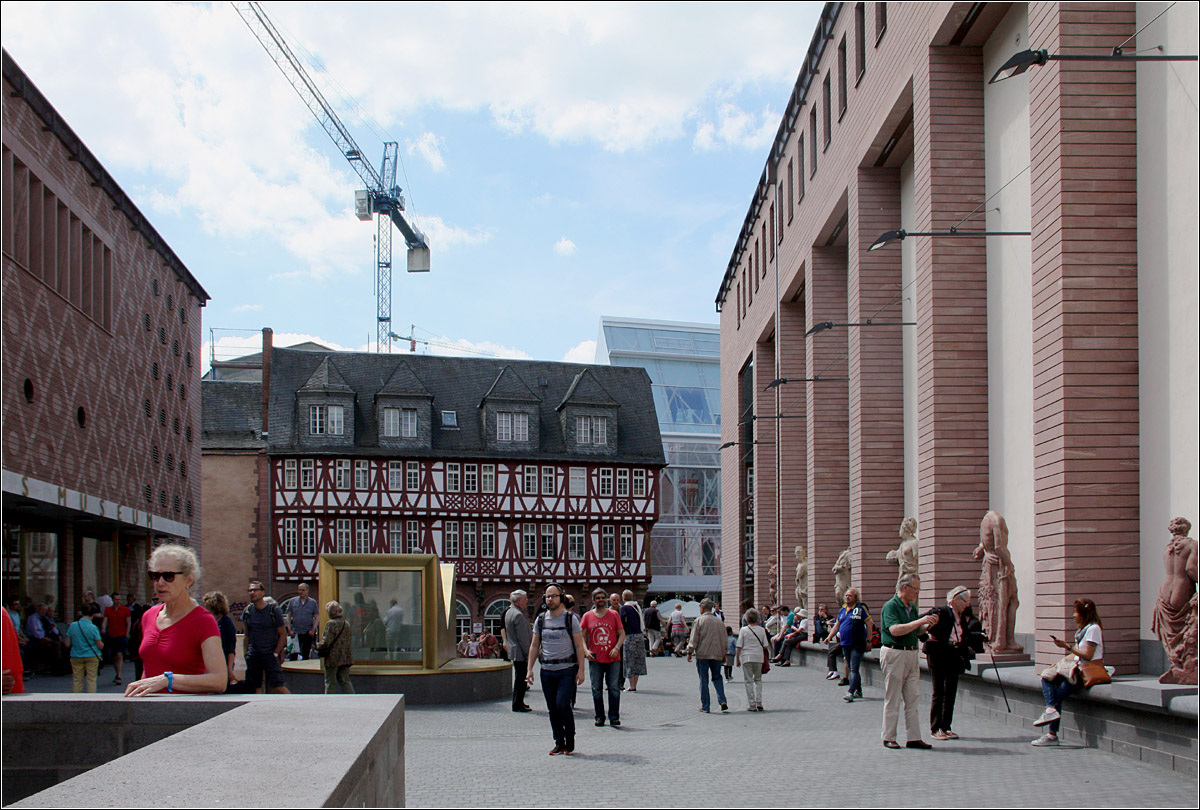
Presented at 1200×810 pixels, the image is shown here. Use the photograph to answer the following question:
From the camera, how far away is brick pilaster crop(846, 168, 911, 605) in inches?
979

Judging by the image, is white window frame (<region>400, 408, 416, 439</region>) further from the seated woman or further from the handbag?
the handbag

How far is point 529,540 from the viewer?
187 ft

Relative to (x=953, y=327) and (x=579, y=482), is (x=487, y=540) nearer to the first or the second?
(x=579, y=482)

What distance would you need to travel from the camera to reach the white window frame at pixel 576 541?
5703 centimetres

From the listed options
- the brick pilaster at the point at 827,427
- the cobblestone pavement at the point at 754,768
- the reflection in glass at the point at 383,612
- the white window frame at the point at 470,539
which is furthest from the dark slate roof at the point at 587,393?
the cobblestone pavement at the point at 754,768

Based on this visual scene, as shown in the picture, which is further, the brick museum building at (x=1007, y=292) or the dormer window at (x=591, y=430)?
the dormer window at (x=591, y=430)

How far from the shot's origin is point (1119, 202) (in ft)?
46.6

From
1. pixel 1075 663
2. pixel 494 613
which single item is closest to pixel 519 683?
pixel 1075 663

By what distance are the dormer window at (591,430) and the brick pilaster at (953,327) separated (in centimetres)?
4082

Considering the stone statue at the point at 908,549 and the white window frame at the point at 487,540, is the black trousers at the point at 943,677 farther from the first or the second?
the white window frame at the point at 487,540

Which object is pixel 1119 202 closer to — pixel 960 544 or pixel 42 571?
pixel 960 544

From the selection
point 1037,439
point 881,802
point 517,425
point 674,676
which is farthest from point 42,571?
point 517,425

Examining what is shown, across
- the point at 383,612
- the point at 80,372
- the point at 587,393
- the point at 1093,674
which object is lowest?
the point at 383,612

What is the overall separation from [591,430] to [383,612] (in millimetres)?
41118
